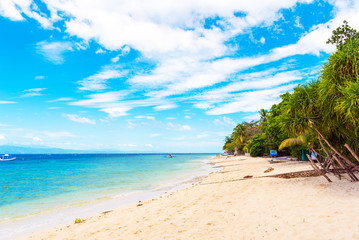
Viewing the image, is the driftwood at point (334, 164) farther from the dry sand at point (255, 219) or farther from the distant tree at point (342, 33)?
the distant tree at point (342, 33)

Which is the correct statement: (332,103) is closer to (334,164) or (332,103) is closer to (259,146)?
(334,164)

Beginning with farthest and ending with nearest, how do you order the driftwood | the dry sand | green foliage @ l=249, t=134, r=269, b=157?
green foliage @ l=249, t=134, r=269, b=157, the driftwood, the dry sand

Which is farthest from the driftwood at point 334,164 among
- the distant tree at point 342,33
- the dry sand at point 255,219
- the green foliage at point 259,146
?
the green foliage at point 259,146

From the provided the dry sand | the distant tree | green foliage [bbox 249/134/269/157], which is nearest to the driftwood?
the dry sand

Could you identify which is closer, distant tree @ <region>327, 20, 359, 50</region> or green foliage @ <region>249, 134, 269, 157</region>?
distant tree @ <region>327, 20, 359, 50</region>

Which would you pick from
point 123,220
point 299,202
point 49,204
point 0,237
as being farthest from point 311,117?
point 49,204

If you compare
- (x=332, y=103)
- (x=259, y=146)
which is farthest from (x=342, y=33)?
(x=259, y=146)

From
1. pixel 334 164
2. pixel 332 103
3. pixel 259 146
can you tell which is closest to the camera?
pixel 332 103

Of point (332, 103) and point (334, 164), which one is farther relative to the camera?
point (334, 164)

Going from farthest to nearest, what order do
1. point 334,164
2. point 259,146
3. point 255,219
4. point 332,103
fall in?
point 259,146 < point 334,164 < point 332,103 < point 255,219

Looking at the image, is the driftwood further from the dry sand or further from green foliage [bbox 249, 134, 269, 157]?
green foliage [bbox 249, 134, 269, 157]

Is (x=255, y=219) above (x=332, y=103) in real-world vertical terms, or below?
below

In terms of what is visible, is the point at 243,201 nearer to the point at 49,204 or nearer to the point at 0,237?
the point at 0,237

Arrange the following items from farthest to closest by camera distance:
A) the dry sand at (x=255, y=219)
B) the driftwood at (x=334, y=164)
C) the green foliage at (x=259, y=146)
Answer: the green foliage at (x=259, y=146) < the driftwood at (x=334, y=164) < the dry sand at (x=255, y=219)
